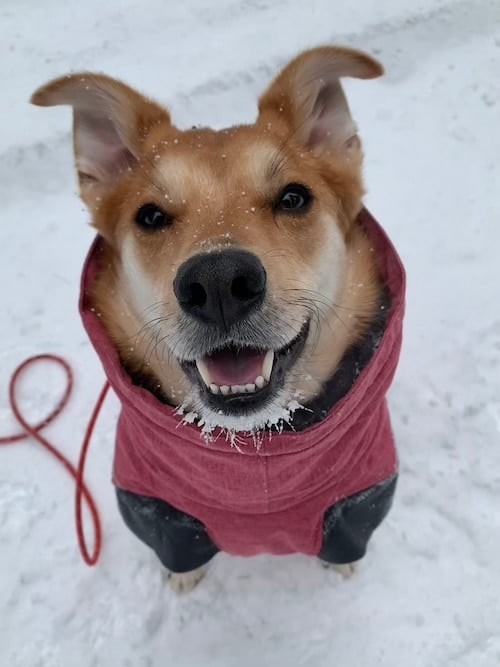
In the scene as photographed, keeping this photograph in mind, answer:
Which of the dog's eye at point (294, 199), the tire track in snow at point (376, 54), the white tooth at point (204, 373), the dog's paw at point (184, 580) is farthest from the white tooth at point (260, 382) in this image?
the tire track in snow at point (376, 54)

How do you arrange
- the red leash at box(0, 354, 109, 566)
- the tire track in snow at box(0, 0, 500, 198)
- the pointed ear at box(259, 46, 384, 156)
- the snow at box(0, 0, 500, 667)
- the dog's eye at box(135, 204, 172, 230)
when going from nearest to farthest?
the dog's eye at box(135, 204, 172, 230) < the pointed ear at box(259, 46, 384, 156) < the snow at box(0, 0, 500, 667) < the red leash at box(0, 354, 109, 566) < the tire track in snow at box(0, 0, 500, 198)

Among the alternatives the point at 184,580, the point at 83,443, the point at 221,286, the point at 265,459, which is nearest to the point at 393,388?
the point at 184,580

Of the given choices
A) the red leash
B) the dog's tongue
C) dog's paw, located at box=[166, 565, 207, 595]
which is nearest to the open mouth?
the dog's tongue

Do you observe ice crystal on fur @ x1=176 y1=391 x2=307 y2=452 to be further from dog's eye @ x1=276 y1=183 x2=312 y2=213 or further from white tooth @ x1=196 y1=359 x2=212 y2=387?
dog's eye @ x1=276 y1=183 x2=312 y2=213

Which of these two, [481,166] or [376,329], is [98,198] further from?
[481,166]

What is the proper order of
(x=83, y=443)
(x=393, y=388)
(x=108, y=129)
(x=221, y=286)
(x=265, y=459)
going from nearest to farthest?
1. (x=221, y=286)
2. (x=265, y=459)
3. (x=108, y=129)
4. (x=83, y=443)
5. (x=393, y=388)

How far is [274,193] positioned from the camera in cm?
202

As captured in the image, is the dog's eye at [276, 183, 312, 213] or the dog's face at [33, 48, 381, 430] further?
the dog's eye at [276, 183, 312, 213]

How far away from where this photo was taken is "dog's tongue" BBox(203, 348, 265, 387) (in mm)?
1787

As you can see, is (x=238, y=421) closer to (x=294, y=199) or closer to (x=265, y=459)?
(x=265, y=459)

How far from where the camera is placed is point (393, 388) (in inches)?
133

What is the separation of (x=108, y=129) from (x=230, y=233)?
850mm

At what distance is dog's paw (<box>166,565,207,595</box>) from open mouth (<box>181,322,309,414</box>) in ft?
4.37

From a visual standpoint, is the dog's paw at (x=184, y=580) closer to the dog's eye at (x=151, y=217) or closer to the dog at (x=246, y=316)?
the dog at (x=246, y=316)
